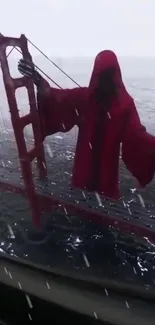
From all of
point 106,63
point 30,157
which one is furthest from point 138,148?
point 30,157

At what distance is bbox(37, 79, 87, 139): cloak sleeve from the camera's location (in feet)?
15.5

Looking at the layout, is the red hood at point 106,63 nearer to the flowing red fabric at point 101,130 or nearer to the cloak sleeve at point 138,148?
the flowing red fabric at point 101,130

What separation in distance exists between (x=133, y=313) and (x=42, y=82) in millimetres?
3189

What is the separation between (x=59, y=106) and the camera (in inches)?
188

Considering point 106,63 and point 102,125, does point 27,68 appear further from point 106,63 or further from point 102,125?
point 102,125

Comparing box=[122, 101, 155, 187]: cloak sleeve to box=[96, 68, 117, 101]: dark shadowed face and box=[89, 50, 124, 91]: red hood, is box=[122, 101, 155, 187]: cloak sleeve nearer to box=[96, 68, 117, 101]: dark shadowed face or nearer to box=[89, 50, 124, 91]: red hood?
box=[96, 68, 117, 101]: dark shadowed face

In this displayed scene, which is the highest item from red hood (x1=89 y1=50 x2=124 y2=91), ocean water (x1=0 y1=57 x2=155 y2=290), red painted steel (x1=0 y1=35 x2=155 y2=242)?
red hood (x1=89 y1=50 x2=124 y2=91)

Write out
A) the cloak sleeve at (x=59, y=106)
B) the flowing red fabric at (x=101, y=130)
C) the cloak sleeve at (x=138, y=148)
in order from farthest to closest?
the cloak sleeve at (x=59, y=106)
the flowing red fabric at (x=101, y=130)
the cloak sleeve at (x=138, y=148)

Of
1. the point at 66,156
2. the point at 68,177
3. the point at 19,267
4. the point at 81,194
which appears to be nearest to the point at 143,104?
the point at 66,156

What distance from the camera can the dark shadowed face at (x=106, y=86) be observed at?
434cm

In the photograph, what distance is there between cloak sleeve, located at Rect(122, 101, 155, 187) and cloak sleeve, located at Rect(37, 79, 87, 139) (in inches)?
33.3

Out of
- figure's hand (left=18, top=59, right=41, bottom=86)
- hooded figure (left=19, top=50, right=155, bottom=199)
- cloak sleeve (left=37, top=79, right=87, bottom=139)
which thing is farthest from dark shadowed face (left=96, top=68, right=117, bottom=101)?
figure's hand (left=18, top=59, right=41, bottom=86)

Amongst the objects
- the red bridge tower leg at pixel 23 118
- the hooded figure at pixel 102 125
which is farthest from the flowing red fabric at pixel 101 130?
the red bridge tower leg at pixel 23 118

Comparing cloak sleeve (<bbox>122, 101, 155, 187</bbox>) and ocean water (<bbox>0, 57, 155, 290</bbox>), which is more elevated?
cloak sleeve (<bbox>122, 101, 155, 187</bbox>)
